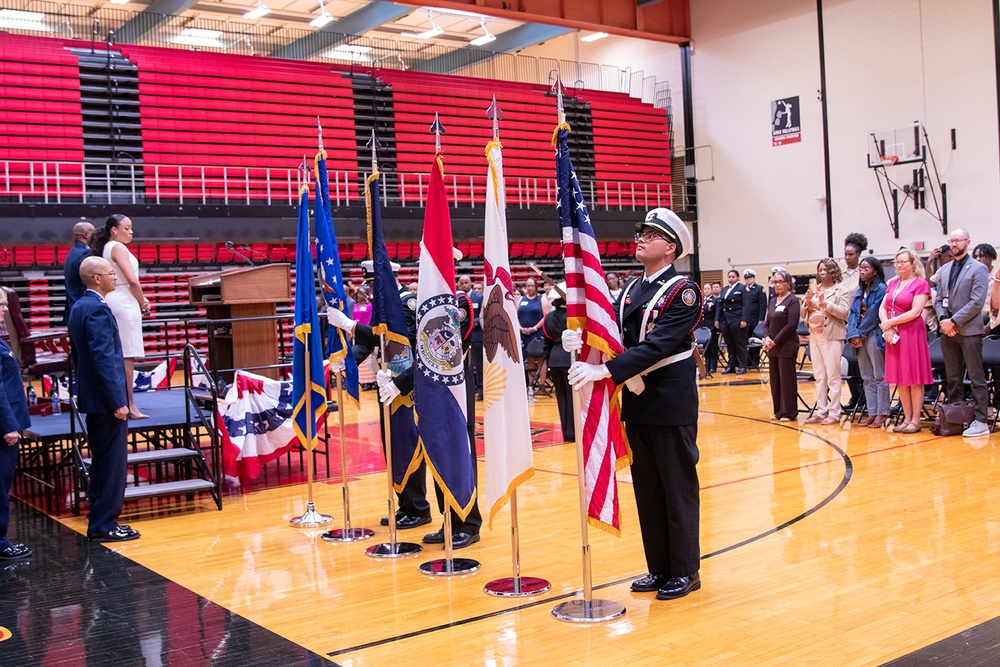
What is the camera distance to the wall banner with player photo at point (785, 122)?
20203mm

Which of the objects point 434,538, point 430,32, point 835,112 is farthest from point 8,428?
point 430,32

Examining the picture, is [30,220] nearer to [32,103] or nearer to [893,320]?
[32,103]

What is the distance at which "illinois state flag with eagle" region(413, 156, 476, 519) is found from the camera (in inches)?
189

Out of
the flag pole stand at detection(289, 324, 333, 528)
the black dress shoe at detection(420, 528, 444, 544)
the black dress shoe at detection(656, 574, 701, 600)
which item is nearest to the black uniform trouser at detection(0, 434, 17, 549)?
the flag pole stand at detection(289, 324, 333, 528)

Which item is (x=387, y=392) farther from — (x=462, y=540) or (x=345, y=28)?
(x=345, y=28)

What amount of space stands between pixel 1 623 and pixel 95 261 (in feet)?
7.63

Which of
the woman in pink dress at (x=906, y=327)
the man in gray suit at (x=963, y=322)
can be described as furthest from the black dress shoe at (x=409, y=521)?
the man in gray suit at (x=963, y=322)

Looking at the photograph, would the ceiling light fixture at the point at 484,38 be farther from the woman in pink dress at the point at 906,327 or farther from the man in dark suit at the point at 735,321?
the woman in pink dress at the point at 906,327

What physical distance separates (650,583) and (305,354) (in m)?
2.91

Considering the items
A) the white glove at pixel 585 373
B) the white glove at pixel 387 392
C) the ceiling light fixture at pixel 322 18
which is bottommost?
the white glove at pixel 387 392

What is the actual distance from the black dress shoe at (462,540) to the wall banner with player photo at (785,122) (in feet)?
56.0

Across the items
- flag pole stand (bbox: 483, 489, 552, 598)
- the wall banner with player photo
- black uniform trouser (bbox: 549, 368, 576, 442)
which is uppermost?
the wall banner with player photo

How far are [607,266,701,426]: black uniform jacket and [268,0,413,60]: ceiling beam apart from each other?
19455mm

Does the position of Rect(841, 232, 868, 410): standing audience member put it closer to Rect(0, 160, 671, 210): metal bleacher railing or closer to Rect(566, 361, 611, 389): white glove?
Rect(566, 361, 611, 389): white glove
